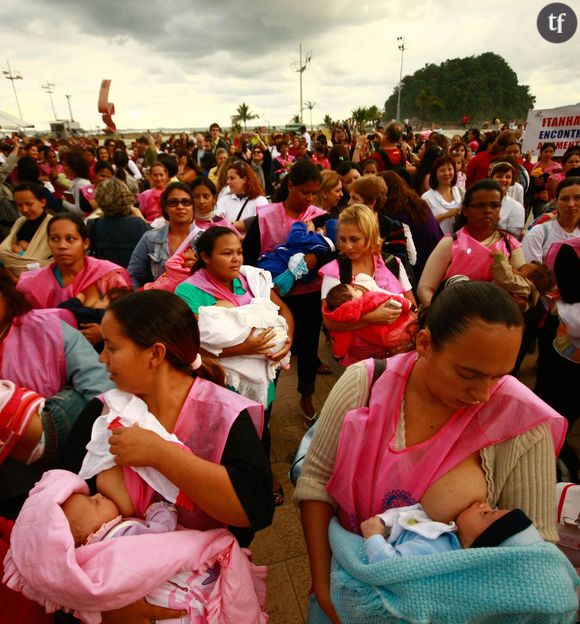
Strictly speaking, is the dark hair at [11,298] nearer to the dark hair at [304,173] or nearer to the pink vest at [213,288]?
the pink vest at [213,288]

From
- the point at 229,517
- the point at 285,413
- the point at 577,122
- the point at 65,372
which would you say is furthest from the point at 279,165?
the point at 229,517

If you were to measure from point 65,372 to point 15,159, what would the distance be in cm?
479

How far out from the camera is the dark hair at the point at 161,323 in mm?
1422

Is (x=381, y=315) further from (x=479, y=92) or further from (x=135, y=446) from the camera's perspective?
(x=479, y=92)

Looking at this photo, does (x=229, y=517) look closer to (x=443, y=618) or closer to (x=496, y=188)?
(x=443, y=618)

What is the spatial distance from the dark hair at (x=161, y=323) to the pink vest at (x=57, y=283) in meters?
1.42

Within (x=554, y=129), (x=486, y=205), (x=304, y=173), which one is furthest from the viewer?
(x=554, y=129)

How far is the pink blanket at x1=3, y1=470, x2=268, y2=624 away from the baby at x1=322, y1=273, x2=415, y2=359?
4.93 ft

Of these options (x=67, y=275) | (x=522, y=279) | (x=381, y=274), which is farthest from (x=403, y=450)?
(x=67, y=275)

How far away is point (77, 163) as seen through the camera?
596 centimetres

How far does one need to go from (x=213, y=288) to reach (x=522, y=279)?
82.6 inches

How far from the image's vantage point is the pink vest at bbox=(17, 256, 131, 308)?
270cm

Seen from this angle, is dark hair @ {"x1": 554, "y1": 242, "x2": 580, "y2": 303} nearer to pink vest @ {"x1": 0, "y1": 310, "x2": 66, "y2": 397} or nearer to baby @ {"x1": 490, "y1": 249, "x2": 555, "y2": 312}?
baby @ {"x1": 490, "y1": 249, "x2": 555, "y2": 312}

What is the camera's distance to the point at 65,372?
1955 millimetres
